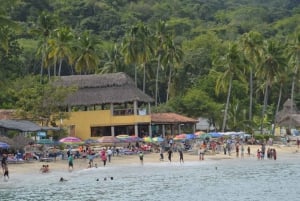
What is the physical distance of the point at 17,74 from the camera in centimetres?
8081

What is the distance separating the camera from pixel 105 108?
70000 millimetres


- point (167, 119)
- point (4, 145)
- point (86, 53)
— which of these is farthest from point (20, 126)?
point (86, 53)

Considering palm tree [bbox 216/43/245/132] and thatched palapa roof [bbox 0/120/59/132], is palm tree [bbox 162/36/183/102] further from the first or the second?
thatched palapa roof [bbox 0/120/59/132]

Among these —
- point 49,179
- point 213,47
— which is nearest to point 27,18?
point 213,47

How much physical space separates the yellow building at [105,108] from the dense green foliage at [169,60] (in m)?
5.98

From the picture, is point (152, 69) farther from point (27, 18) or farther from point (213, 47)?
point (27, 18)

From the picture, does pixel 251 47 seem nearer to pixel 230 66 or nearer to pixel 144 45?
pixel 230 66

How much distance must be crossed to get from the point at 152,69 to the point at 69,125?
26.8 m

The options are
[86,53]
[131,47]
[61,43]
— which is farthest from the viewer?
[131,47]

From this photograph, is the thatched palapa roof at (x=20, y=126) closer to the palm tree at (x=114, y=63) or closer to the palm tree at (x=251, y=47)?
the palm tree at (x=114, y=63)

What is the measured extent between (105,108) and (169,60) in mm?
18499

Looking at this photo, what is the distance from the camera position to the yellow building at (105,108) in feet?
225

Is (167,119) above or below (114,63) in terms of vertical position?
below

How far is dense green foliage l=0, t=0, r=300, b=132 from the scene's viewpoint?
78.0m
